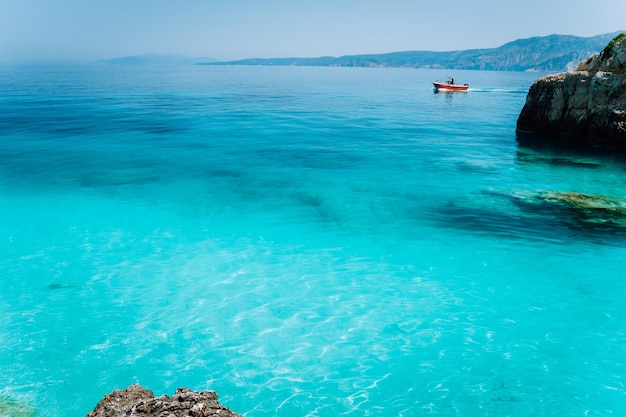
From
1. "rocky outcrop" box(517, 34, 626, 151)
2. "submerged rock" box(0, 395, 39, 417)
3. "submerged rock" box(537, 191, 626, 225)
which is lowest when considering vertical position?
"submerged rock" box(0, 395, 39, 417)

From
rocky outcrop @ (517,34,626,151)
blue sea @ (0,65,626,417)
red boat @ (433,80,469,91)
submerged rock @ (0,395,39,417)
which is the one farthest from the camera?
red boat @ (433,80,469,91)

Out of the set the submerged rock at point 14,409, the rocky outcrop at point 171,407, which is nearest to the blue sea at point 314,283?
the submerged rock at point 14,409

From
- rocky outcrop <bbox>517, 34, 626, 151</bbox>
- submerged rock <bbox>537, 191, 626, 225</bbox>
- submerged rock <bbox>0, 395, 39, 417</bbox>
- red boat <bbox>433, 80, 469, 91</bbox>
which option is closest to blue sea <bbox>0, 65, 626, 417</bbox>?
submerged rock <bbox>0, 395, 39, 417</bbox>

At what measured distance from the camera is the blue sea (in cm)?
1012

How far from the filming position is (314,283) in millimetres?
14734

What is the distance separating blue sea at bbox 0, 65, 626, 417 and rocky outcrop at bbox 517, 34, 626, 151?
4.54m

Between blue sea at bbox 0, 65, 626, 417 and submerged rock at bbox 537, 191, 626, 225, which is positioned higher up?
submerged rock at bbox 537, 191, 626, 225

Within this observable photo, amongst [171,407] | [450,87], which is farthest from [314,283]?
[450,87]

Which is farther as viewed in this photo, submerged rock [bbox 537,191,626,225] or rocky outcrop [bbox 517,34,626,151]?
rocky outcrop [bbox 517,34,626,151]

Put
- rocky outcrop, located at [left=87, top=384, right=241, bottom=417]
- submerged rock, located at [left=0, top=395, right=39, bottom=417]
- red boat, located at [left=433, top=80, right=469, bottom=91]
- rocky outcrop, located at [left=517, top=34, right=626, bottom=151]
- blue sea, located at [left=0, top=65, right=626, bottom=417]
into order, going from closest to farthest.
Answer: rocky outcrop, located at [left=87, top=384, right=241, bottom=417] → submerged rock, located at [left=0, top=395, right=39, bottom=417] → blue sea, located at [left=0, top=65, right=626, bottom=417] → rocky outcrop, located at [left=517, top=34, right=626, bottom=151] → red boat, located at [left=433, top=80, right=469, bottom=91]

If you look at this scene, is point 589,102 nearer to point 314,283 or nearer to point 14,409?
point 314,283

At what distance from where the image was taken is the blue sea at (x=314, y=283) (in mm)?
10117

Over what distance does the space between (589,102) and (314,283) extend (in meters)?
31.2

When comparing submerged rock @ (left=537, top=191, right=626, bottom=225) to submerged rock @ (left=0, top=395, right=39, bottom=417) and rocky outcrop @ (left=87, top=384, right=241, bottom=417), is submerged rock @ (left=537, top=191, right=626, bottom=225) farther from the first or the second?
submerged rock @ (left=0, top=395, right=39, bottom=417)
